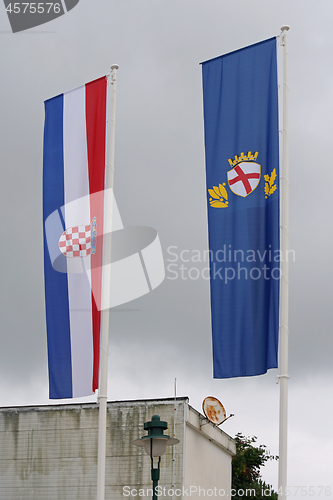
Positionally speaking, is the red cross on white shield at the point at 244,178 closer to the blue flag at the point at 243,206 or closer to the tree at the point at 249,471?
the blue flag at the point at 243,206

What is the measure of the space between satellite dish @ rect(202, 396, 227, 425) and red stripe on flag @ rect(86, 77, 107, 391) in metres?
5.47

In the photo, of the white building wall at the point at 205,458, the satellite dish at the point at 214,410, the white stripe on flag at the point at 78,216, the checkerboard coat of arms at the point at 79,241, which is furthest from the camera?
the satellite dish at the point at 214,410

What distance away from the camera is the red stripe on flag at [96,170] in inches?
510

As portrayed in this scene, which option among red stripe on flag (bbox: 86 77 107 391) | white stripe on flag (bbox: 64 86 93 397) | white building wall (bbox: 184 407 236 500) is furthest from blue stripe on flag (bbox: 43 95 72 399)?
white building wall (bbox: 184 407 236 500)

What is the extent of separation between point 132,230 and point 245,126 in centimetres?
386

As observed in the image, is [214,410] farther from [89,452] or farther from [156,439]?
[156,439]

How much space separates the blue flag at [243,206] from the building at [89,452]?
4263 millimetres

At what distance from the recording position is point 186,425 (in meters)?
15.1

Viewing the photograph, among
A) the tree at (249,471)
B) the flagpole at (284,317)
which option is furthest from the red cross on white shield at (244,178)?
the tree at (249,471)

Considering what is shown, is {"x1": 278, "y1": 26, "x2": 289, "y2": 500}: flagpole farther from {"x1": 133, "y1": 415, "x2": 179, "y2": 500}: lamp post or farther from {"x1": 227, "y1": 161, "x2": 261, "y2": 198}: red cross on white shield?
{"x1": 133, "y1": 415, "x2": 179, "y2": 500}: lamp post

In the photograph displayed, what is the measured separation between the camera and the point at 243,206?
39.4 ft

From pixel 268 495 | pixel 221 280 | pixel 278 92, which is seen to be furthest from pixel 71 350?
pixel 268 495

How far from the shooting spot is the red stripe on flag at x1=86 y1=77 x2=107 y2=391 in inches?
510

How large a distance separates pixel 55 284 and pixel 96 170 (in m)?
2.51
